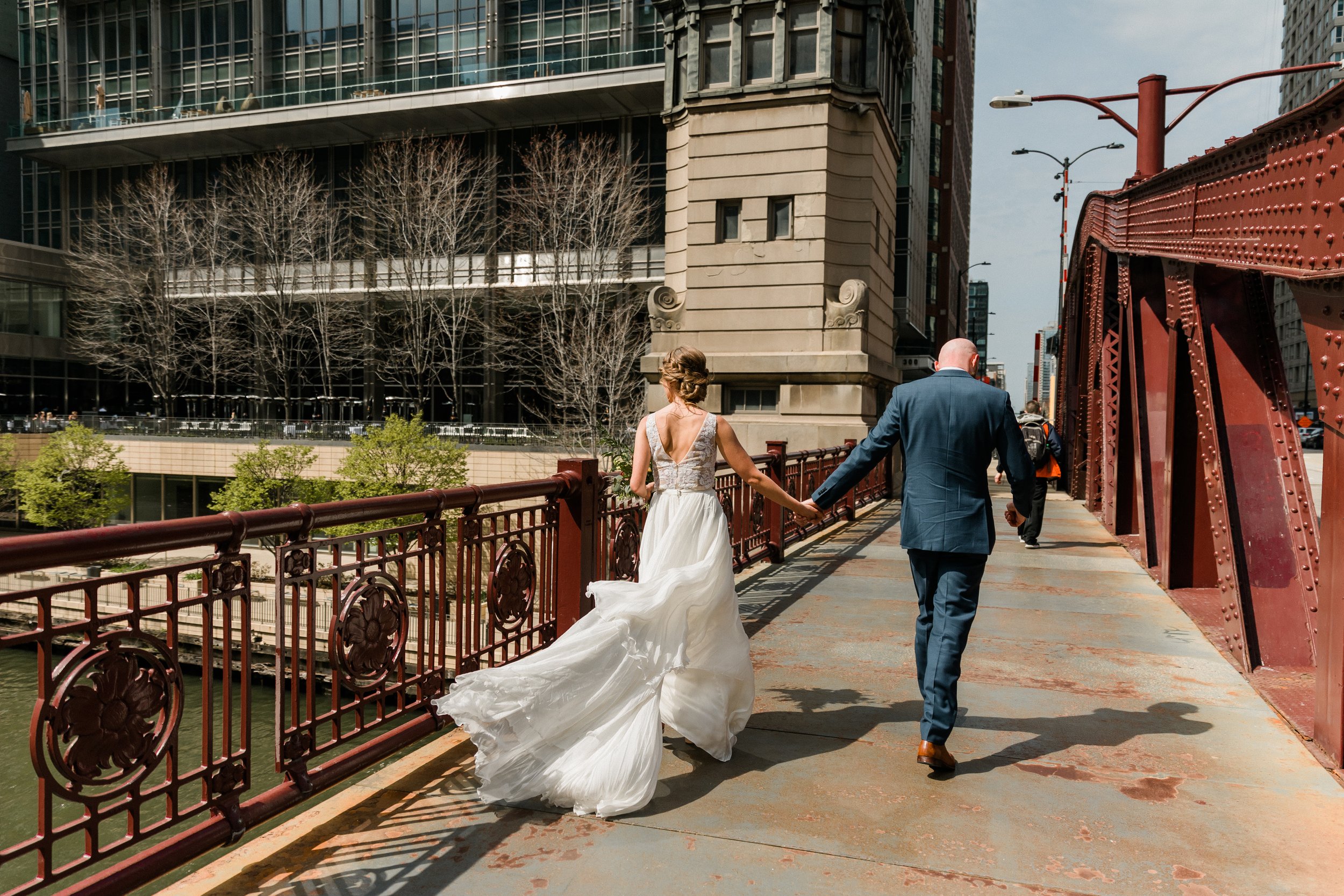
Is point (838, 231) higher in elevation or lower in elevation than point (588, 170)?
lower

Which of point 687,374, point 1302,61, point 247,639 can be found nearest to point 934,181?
point 687,374

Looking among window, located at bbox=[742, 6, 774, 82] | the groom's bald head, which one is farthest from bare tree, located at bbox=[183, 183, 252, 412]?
the groom's bald head

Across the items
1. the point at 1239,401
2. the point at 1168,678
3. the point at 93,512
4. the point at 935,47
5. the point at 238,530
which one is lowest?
the point at 93,512

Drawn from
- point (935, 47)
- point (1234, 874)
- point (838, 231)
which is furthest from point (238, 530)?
point (935, 47)

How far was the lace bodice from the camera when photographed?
4.47 metres

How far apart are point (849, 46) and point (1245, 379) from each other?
18640 millimetres

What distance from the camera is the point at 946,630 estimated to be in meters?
4.27

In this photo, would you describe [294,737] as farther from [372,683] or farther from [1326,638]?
[1326,638]

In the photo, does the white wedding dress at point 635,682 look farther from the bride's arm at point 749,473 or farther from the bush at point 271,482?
the bush at point 271,482

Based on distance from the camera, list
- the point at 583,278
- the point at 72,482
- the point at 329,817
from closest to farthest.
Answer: the point at 329,817 < the point at 72,482 < the point at 583,278

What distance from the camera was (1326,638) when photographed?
4.17m

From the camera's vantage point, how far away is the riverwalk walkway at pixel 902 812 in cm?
328

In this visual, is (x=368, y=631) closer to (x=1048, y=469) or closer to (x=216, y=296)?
(x=1048, y=469)

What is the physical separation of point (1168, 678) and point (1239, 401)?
6.07ft
